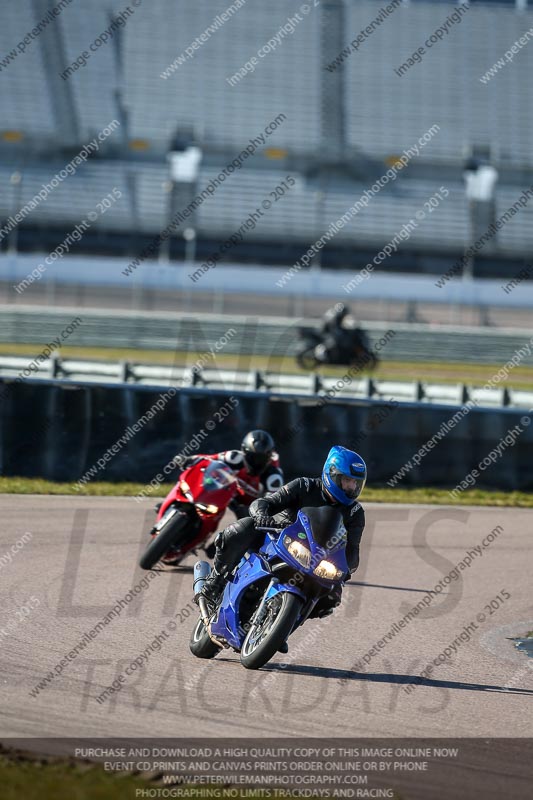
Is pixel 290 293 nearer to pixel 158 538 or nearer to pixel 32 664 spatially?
pixel 158 538

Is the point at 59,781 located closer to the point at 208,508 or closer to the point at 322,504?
the point at 322,504

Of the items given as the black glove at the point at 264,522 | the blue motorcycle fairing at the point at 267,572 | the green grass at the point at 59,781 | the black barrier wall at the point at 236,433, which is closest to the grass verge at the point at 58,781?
the green grass at the point at 59,781

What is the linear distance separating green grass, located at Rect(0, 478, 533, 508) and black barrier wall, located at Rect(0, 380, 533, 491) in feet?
0.55

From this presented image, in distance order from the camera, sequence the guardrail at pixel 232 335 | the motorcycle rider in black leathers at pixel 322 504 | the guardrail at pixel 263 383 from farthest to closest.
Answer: the guardrail at pixel 232 335 → the guardrail at pixel 263 383 → the motorcycle rider in black leathers at pixel 322 504

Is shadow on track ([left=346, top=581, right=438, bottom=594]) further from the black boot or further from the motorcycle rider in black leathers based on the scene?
the motorcycle rider in black leathers

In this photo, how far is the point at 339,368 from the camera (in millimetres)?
27469

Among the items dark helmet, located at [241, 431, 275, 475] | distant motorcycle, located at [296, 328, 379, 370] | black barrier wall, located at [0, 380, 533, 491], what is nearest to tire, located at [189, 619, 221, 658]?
dark helmet, located at [241, 431, 275, 475]

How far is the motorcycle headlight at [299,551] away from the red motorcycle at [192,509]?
108 inches

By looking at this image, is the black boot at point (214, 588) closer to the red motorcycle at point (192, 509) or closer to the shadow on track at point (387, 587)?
the red motorcycle at point (192, 509)

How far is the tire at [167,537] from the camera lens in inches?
377

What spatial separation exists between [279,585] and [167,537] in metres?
3.15

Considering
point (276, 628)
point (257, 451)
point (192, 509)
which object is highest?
point (276, 628)

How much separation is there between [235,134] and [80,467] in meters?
31.6

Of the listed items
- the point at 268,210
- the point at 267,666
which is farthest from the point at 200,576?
the point at 268,210
